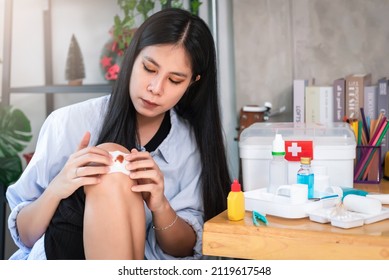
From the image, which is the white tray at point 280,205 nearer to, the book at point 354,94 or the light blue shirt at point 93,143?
the light blue shirt at point 93,143

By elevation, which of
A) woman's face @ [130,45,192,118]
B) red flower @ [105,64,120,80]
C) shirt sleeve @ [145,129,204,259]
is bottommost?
shirt sleeve @ [145,129,204,259]

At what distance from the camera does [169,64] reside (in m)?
1.20

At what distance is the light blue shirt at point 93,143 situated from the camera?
1228 mm

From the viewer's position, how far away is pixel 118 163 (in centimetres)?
102

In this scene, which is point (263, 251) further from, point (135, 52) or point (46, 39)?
point (46, 39)

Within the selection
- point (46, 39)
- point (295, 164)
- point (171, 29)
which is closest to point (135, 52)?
point (171, 29)

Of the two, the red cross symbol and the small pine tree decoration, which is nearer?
the red cross symbol

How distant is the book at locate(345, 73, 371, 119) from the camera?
1.65 m

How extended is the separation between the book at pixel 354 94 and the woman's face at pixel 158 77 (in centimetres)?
60

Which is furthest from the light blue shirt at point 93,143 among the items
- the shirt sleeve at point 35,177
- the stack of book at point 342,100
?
the stack of book at point 342,100

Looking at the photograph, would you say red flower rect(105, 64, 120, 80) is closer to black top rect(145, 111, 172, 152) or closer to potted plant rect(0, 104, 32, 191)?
potted plant rect(0, 104, 32, 191)

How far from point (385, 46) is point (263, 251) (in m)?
1.07

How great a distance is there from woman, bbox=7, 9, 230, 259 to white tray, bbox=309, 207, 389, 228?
30 cm

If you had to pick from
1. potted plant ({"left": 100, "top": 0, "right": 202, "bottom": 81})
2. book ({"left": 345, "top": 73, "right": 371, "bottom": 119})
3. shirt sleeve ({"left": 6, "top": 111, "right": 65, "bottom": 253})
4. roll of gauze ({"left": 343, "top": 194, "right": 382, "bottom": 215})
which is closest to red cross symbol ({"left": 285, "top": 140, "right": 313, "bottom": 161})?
roll of gauze ({"left": 343, "top": 194, "right": 382, "bottom": 215})
